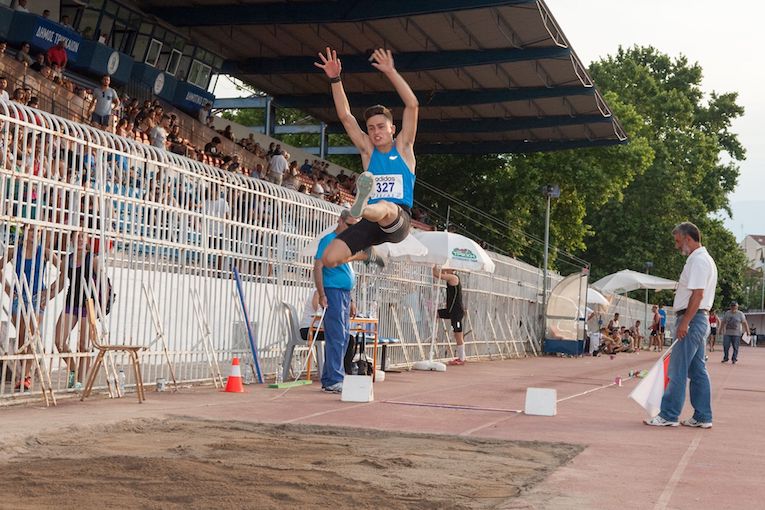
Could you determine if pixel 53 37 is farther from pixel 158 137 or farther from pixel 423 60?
pixel 423 60

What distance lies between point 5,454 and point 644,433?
5730mm

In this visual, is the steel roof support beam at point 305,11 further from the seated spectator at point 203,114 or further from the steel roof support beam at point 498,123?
the steel roof support beam at point 498,123

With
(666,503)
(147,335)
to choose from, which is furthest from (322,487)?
(147,335)

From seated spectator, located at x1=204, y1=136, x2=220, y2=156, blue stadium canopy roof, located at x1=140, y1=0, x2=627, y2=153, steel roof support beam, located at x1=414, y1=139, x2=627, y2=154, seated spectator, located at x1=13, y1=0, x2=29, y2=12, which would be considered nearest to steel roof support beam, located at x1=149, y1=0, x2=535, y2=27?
blue stadium canopy roof, located at x1=140, y1=0, x2=627, y2=153

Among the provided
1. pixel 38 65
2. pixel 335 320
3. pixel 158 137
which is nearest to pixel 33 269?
pixel 335 320

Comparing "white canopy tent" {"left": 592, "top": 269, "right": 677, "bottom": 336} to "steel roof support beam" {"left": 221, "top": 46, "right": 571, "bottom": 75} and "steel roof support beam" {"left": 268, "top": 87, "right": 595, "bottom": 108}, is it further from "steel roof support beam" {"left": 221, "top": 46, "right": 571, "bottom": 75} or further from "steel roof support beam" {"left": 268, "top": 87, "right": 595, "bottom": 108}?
"steel roof support beam" {"left": 221, "top": 46, "right": 571, "bottom": 75}

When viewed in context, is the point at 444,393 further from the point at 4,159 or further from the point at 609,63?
the point at 609,63

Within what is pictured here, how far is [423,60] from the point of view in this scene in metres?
Answer: 34.4

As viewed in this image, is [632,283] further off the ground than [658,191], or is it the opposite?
[658,191]

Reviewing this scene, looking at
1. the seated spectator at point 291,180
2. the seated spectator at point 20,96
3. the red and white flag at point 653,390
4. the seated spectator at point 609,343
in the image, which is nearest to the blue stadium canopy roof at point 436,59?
the seated spectator at point 291,180

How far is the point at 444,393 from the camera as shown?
14.0m

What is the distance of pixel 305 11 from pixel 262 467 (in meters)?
25.3

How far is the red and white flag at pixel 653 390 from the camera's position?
10.6 m

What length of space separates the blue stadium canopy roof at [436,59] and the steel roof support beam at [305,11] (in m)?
0.03
